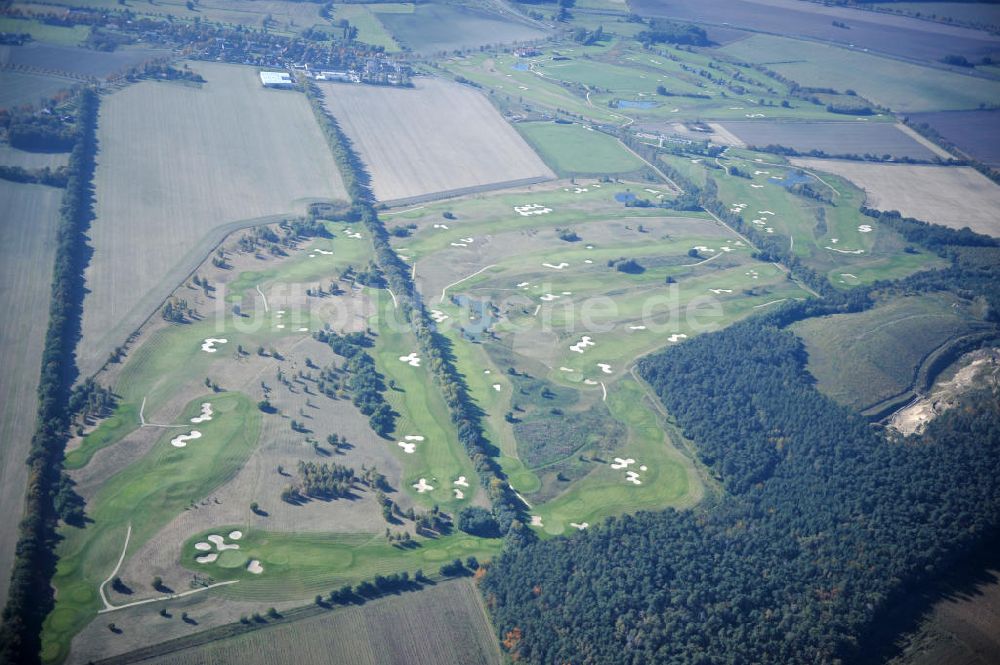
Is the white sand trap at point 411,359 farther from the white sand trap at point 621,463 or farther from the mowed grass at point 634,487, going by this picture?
the white sand trap at point 621,463

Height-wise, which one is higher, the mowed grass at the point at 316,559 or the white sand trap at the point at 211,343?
the white sand trap at the point at 211,343

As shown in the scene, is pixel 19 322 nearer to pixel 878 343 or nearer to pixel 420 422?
pixel 420 422

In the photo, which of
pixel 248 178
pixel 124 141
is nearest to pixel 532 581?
pixel 248 178

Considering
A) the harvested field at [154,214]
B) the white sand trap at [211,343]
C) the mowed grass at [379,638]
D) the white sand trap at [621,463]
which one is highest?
the harvested field at [154,214]

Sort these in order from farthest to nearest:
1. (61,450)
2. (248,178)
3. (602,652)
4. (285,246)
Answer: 1. (248,178)
2. (285,246)
3. (61,450)
4. (602,652)

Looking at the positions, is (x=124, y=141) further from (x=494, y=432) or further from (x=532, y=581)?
(x=532, y=581)

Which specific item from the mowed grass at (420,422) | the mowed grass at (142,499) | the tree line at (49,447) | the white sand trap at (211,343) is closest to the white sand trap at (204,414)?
the mowed grass at (142,499)

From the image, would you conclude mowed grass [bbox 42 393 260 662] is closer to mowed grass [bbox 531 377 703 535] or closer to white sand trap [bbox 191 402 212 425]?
Result: white sand trap [bbox 191 402 212 425]
